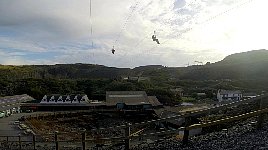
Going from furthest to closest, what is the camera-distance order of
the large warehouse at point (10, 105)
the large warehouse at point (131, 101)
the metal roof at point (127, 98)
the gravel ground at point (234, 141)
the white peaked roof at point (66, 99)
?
the white peaked roof at point (66, 99) < the metal roof at point (127, 98) < the large warehouse at point (131, 101) < the large warehouse at point (10, 105) < the gravel ground at point (234, 141)

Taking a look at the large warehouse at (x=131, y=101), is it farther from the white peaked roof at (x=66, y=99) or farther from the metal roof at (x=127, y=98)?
the white peaked roof at (x=66, y=99)

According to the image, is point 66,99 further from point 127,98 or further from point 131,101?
point 131,101

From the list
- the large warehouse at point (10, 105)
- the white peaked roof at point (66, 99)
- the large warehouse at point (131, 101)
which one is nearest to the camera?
the large warehouse at point (10, 105)

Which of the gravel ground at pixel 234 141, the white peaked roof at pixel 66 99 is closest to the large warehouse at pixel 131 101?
the white peaked roof at pixel 66 99

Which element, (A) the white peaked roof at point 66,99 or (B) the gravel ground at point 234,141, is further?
(A) the white peaked roof at point 66,99

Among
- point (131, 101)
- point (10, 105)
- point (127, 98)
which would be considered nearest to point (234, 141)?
point (10, 105)

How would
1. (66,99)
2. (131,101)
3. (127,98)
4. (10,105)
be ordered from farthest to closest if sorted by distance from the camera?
(127,98) < (66,99) < (131,101) < (10,105)

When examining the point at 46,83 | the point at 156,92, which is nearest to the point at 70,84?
the point at 46,83

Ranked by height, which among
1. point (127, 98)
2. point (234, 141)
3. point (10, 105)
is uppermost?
point (234, 141)

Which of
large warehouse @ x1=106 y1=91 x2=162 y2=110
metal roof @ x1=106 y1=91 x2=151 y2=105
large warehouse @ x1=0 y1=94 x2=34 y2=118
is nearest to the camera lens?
large warehouse @ x1=0 y1=94 x2=34 y2=118

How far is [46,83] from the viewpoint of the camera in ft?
310

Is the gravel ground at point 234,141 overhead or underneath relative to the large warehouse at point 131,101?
overhead

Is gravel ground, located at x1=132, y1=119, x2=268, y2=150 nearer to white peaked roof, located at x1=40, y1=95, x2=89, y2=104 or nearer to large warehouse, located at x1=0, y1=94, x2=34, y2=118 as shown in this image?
large warehouse, located at x1=0, y1=94, x2=34, y2=118

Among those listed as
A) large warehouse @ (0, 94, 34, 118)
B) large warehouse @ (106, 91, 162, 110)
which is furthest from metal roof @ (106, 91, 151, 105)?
large warehouse @ (0, 94, 34, 118)
